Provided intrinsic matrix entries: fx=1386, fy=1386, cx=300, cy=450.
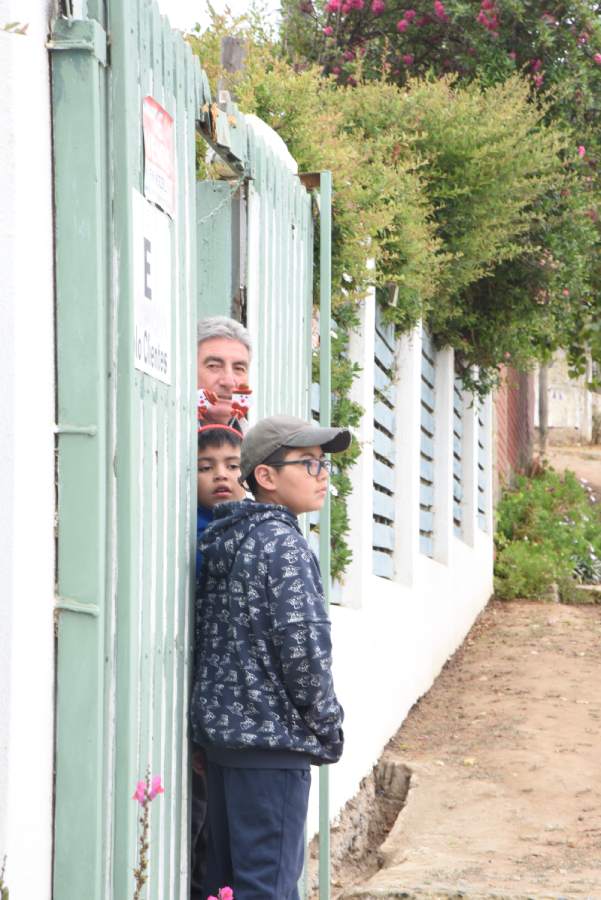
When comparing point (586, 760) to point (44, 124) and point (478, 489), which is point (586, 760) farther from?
point (478, 489)

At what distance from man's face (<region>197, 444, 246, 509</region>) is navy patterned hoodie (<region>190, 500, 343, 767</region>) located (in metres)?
0.31

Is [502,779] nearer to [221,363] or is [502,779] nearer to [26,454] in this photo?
[221,363]

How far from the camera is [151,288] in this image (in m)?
3.11

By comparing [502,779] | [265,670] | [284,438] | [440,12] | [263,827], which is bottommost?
[502,779]

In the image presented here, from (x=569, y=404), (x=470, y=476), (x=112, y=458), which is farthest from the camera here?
(x=569, y=404)

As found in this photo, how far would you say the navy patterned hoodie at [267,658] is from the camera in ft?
10.7

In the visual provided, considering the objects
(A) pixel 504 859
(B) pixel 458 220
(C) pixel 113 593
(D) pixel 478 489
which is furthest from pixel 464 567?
(C) pixel 113 593

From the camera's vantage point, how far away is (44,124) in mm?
2695

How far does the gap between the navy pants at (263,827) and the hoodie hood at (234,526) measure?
52 cm

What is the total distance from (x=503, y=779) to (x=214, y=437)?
385 centimetres

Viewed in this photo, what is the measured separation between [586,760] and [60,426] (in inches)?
209

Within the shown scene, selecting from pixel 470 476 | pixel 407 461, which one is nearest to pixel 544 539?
pixel 470 476

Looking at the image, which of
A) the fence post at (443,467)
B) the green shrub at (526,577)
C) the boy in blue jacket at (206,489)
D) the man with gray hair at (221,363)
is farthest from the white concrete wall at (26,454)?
the green shrub at (526,577)

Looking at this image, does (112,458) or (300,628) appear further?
(300,628)
